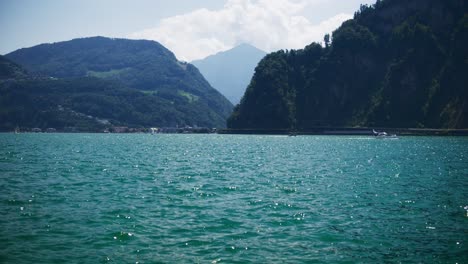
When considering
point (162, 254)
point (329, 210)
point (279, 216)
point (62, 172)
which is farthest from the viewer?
point (62, 172)

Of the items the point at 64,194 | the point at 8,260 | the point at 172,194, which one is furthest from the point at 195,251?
the point at 64,194

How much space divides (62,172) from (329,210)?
37.5 meters

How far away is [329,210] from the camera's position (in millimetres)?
31141

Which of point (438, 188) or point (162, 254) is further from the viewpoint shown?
point (438, 188)

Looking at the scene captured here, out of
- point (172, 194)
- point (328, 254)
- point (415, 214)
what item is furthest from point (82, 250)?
point (415, 214)

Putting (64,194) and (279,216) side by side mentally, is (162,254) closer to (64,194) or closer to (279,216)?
(279,216)

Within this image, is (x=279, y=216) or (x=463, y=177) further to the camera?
(x=463, y=177)

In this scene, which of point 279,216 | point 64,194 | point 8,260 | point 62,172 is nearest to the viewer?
point 8,260

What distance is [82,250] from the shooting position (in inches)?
809

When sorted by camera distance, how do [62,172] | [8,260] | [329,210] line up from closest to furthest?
[8,260], [329,210], [62,172]

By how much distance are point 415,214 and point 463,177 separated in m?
25.6

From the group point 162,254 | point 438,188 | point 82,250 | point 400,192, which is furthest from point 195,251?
point 438,188

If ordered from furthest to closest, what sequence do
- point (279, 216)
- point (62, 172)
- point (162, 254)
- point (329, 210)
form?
point (62, 172) < point (329, 210) < point (279, 216) < point (162, 254)

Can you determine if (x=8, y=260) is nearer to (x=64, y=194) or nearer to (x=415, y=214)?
(x=64, y=194)
